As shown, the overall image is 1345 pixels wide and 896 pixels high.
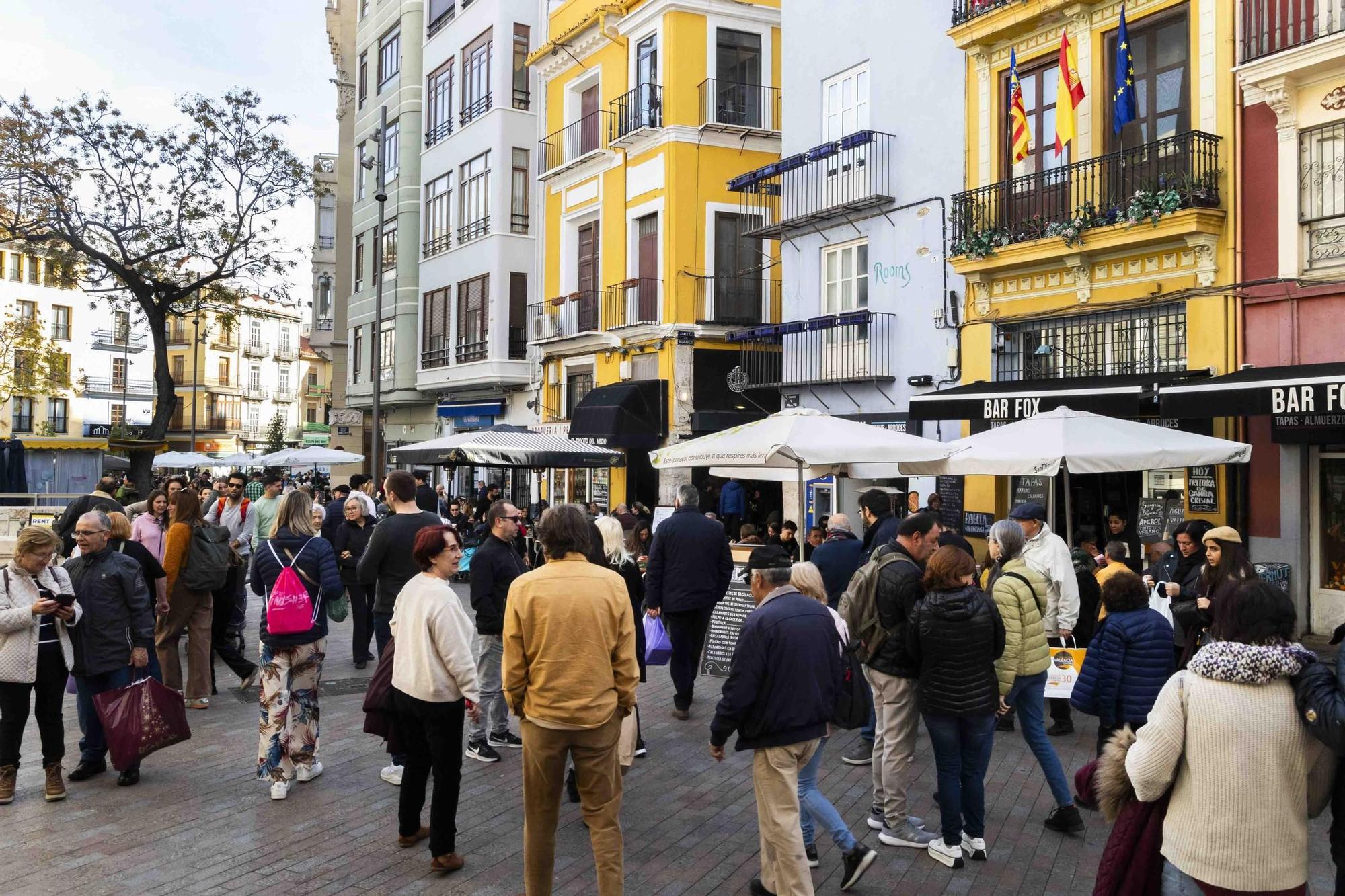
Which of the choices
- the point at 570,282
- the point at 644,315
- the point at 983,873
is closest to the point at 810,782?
the point at 983,873

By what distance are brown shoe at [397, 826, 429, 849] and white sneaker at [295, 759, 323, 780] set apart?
1.36 metres

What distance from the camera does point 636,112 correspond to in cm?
2312

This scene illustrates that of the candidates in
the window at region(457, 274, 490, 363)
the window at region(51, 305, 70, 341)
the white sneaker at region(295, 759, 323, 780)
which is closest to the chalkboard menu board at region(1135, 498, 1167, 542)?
the white sneaker at region(295, 759, 323, 780)

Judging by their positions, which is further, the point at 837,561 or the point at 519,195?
the point at 519,195

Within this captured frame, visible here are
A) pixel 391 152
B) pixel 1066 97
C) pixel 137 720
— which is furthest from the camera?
pixel 391 152

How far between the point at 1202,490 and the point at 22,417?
63.0 metres

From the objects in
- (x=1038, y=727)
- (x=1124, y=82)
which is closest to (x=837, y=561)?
(x=1038, y=727)

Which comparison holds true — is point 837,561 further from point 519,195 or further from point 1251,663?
point 519,195

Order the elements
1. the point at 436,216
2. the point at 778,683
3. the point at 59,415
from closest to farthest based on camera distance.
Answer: the point at 778,683, the point at 436,216, the point at 59,415

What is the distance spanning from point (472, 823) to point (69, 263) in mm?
24970

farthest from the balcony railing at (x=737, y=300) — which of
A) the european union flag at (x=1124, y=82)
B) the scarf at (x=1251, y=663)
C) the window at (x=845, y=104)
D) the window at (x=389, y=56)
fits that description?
the scarf at (x=1251, y=663)

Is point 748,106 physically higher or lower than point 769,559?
higher

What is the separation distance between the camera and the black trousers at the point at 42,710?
6.35m

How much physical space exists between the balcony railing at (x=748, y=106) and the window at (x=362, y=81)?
56.3 ft
